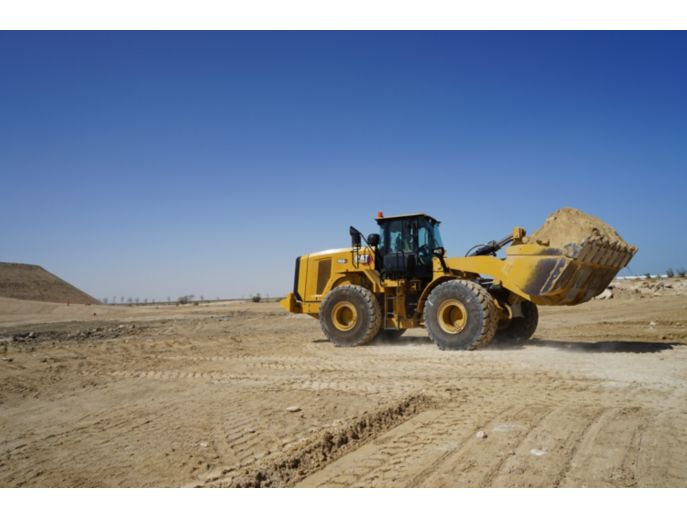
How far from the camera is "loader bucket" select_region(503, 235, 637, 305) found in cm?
770

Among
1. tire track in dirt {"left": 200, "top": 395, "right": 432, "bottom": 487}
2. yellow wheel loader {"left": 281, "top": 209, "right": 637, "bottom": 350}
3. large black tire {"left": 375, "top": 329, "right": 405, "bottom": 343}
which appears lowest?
tire track in dirt {"left": 200, "top": 395, "right": 432, "bottom": 487}

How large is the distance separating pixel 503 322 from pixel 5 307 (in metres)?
31.0

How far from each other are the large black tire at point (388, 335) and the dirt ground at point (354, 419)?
95.5 inches

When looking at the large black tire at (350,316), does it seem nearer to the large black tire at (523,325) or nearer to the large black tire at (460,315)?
the large black tire at (460,315)

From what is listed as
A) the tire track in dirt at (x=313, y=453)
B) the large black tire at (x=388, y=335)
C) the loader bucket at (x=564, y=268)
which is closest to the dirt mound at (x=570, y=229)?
the loader bucket at (x=564, y=268)

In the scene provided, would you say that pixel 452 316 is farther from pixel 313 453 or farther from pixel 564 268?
pixel 313 453

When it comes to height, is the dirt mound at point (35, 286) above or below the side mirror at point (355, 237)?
below

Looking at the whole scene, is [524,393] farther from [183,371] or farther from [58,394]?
[58,394]

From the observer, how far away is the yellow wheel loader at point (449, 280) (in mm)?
8055

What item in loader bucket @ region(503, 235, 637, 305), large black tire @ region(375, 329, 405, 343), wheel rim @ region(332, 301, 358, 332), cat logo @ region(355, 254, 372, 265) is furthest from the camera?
large black tire @ region(375, 329, 405, 343)

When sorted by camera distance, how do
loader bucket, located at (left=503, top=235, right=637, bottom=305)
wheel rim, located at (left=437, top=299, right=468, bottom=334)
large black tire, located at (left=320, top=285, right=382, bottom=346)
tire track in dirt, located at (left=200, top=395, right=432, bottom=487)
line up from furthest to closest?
1. large black tire, located at (left=320, top=285, right=382, bottom=346)
2. wheel rim, located at (left=437, top=299, right=468, bottom=334)
3. loader bucket, located at (left=503, top=235, right=637, bottom=305)
4. tire track in dirt, located at (left=200, top=395, right=432, bottom=487)

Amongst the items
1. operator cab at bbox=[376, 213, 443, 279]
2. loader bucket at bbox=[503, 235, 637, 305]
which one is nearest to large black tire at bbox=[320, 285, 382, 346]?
operator cab at bbox=[376, 213, 443, 279]

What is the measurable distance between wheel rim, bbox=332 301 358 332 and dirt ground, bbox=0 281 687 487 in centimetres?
166

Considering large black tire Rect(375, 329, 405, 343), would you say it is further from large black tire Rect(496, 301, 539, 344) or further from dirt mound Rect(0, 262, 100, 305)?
dirt mound Rect(0, 262, 100, 305)
